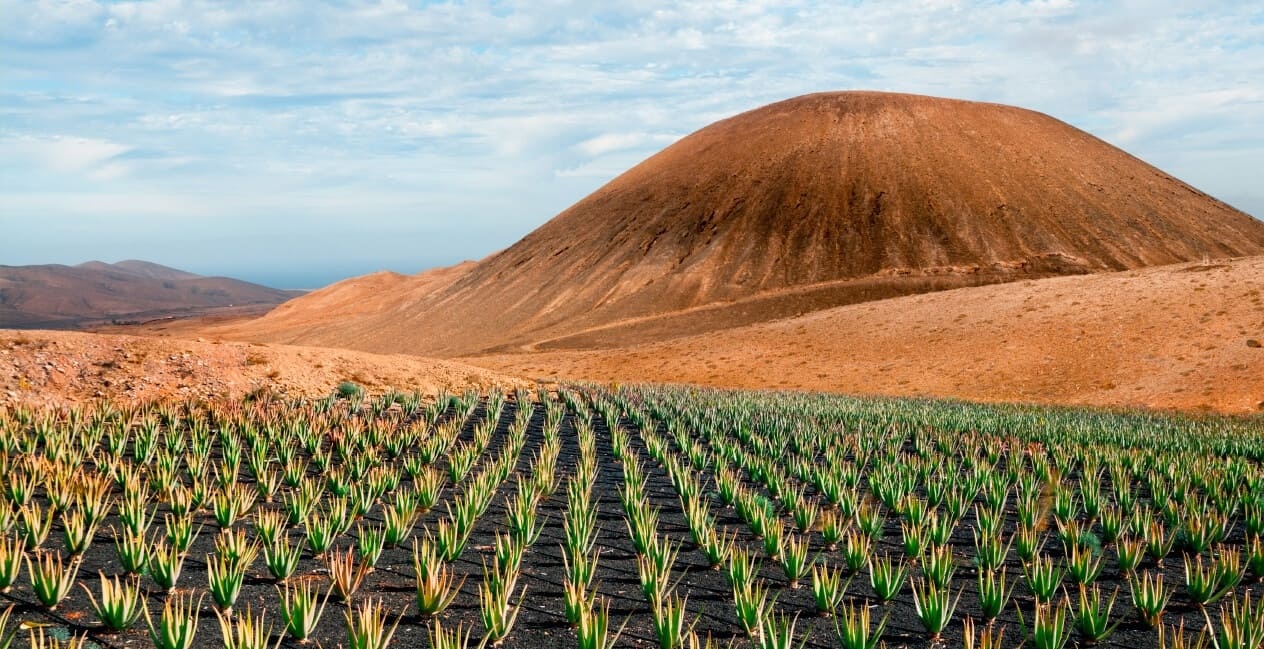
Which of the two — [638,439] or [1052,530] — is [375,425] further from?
[1052,530]

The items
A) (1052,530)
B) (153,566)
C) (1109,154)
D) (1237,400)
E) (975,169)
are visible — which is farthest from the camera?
(1109,154)

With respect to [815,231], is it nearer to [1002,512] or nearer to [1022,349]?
[1022,349]

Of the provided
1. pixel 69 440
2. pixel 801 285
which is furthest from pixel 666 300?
pixel 69 440

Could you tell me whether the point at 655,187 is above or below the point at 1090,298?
above

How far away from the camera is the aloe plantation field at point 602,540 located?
5.50m

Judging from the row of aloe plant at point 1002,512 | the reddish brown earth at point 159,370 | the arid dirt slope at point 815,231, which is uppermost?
the arid dirt slope at point 815,231

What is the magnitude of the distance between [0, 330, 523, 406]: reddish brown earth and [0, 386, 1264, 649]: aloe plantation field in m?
2.16

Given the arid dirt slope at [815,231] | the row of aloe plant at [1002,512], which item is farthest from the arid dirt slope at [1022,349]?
the row of aloe plant at [1002,512]

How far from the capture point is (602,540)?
8.12 metres

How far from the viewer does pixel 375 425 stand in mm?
12680

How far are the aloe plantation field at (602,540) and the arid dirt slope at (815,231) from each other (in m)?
49.9

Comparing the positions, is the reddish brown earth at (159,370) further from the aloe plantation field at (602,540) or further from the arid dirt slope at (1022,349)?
the arid dirt slope at (1022,349)

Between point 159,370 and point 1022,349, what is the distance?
31.4 metres

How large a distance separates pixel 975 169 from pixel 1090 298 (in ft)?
153
